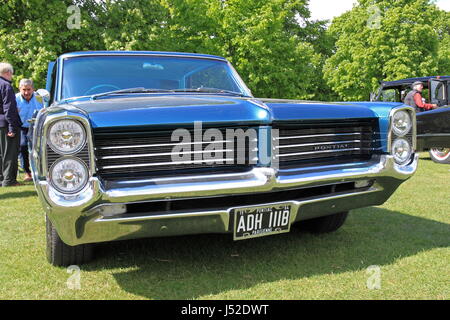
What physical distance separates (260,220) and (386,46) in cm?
2478

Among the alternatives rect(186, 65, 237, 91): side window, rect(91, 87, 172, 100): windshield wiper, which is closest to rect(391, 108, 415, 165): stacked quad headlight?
rect(186, 65, 237, 91): side window

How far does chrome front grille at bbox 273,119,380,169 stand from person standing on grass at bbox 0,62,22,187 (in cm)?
484

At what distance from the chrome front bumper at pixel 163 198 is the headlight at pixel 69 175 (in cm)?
4

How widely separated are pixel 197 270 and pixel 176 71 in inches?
68.7

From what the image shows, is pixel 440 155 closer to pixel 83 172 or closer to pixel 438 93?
pixel 438 93

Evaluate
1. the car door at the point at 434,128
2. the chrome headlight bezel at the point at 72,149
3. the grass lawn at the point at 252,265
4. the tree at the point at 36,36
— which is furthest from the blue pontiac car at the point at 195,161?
the tree at the point at 36,36

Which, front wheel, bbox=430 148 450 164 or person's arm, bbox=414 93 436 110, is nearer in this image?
person's arm, bbox=414 93 436 110

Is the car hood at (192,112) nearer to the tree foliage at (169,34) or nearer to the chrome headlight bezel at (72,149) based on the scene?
the chrome headlight bezel at (72,149)

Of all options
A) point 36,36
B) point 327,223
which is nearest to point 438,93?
point 327,223

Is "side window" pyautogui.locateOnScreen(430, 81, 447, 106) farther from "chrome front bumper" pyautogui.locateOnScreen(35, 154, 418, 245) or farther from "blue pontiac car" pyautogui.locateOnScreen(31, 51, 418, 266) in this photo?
"chrome front bumper" pyautogui.locateOnScreen(35, 154, 418, 245)

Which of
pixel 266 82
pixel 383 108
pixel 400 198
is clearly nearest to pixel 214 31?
pixel 266 82

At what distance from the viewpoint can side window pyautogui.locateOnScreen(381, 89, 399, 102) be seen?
1023 cm

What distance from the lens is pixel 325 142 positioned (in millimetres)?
3039
